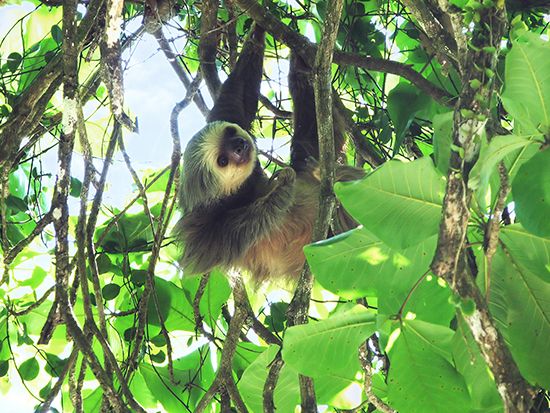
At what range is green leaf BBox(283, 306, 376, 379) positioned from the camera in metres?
2.13

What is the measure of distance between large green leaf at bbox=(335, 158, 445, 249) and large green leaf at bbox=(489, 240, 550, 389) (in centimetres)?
32

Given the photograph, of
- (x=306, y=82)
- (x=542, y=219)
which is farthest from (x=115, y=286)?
(x=542, y=219)

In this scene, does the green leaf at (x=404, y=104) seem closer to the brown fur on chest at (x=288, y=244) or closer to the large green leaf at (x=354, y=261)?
the brown fur on chest at (x=288, y=244)

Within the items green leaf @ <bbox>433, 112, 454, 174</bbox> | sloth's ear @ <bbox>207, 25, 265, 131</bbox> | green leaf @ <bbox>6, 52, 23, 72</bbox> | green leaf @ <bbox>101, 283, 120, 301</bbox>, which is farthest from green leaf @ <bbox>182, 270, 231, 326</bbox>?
green leaf @ <bbox>433, 112, 454, 174</bbox>

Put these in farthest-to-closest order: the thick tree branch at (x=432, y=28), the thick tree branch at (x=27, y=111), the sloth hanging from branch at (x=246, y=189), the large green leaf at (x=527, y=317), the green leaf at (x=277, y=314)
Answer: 1. the sloth hanging from branch at (x=246, y=189)
2. the green leaf at (x=277, y=314)
3. the thick tree branch at (x=27, y=111)
4. the thick tree branch at (x=432, y=28)
5. the large green leaf at (x=527, y=317)

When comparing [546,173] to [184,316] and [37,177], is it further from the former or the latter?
[37,177]

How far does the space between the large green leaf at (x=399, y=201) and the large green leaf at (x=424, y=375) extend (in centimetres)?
31

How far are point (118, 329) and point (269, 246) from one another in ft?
3.91

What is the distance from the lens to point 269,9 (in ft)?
15.5

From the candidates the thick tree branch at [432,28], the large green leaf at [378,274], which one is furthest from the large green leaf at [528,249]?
the thick tree branch at [432,28]

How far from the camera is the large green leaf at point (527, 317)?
6.89 ft

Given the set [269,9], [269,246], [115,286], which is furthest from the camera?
[269,246]

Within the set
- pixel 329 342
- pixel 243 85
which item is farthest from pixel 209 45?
pixel 329 342

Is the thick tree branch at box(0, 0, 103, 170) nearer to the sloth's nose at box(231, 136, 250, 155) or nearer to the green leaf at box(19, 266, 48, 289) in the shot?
the green leaf at box(19, 266, 48, 289)
